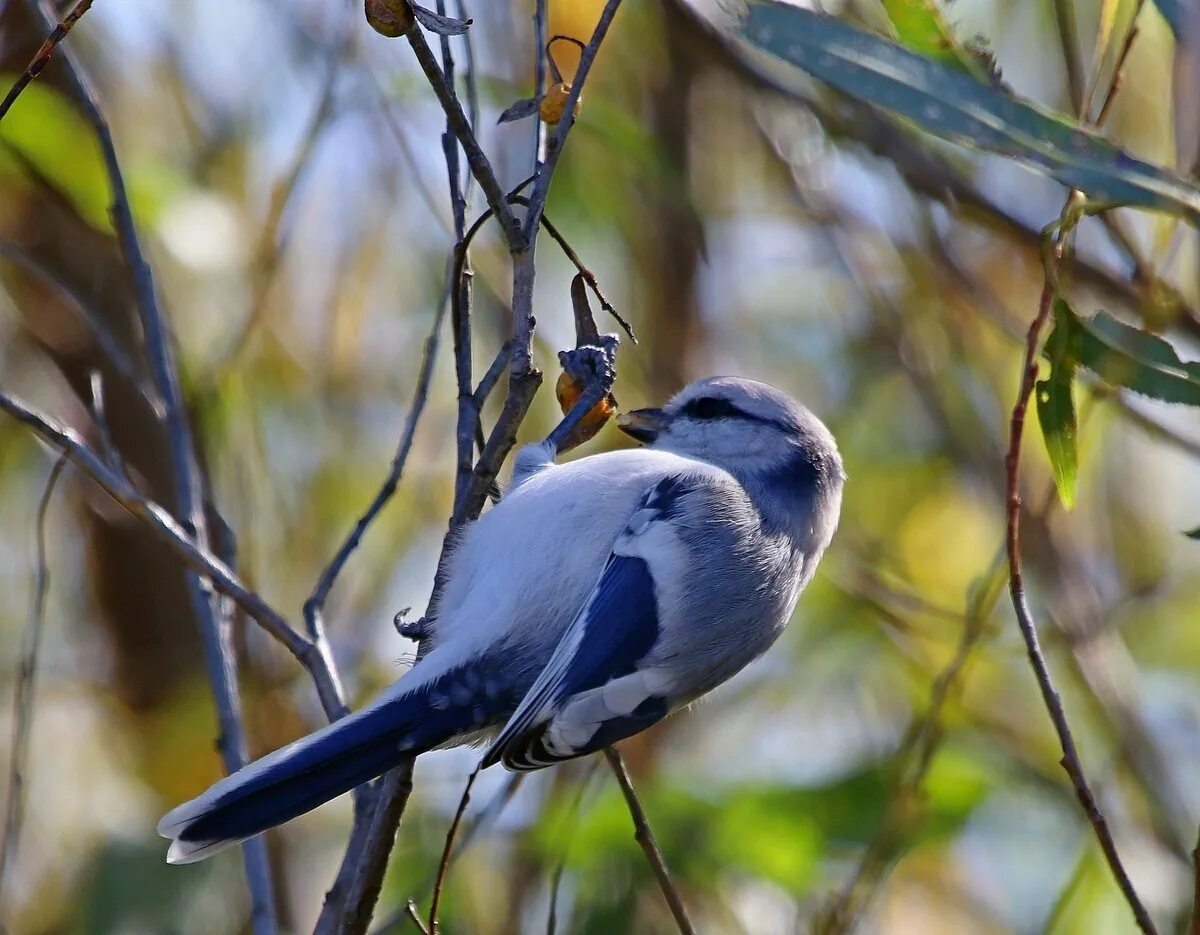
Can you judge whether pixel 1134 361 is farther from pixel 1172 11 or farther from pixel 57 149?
pixel 57 149

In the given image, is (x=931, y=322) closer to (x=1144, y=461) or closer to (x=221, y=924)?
(x=1144, y=461)

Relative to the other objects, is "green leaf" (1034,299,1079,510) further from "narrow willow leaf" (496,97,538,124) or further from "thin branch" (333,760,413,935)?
"thin branch" (333,760,413,935)

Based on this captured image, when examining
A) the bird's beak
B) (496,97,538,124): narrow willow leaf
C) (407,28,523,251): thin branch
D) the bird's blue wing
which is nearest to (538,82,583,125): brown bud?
(496,97,538,124): narrow willow leaf

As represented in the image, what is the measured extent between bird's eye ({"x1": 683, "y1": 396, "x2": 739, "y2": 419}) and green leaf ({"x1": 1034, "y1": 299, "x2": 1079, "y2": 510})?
1.66 feet

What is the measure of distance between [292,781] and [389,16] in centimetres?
66

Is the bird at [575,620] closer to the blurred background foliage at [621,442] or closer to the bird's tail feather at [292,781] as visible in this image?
the bird's tail feather at [292,781]

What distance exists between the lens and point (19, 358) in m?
2.50

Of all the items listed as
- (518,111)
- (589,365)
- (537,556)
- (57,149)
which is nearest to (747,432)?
(589,365)

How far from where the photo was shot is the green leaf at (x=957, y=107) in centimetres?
99

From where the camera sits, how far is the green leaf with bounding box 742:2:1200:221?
3.24 feet

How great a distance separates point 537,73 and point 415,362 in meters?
1.34

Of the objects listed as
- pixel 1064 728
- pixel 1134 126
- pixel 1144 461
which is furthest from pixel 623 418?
pixel 1134 126

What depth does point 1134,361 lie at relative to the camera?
48.7 inches

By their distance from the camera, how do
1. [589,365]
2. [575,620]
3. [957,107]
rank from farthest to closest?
[589,365]
[575,620]
[957,107]
